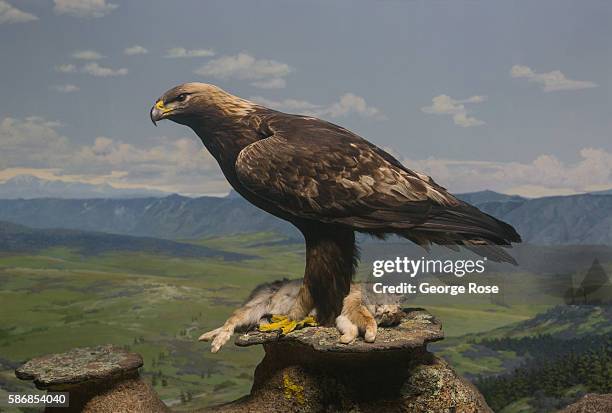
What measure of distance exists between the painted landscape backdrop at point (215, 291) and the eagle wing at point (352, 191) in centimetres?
176

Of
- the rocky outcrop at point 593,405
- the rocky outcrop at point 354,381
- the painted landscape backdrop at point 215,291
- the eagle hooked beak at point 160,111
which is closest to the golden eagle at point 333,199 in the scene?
the rocky outcrop at point 354,381

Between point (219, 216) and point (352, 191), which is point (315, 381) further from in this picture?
point (219, 216)

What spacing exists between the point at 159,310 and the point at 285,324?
11.5ft

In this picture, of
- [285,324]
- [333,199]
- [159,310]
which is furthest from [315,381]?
[159,310]

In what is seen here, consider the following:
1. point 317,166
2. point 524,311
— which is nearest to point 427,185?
point 317,166

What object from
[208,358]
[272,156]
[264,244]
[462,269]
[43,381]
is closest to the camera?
[43,381]

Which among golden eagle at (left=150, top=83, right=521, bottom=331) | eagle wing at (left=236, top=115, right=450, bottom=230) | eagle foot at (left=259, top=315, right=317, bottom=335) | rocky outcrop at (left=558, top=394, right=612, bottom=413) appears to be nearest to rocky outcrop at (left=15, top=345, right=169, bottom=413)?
eagle foot at (left=259, top=315, right=317, bottom=335)

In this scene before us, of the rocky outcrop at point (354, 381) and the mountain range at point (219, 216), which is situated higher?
the mountain range at point (219, 216)

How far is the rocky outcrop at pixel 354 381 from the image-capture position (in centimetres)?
431

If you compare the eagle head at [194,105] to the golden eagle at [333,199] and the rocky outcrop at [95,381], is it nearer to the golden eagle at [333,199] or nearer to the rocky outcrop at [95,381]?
the golden eagle at [333,199]

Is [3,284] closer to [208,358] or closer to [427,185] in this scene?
[208,358]

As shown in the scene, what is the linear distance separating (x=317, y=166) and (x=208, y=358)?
3523 mm

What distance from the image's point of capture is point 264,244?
8492 millimetres

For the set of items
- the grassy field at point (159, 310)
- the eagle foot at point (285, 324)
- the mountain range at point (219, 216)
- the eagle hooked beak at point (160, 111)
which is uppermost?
the eagle hooked beak at point (160, 111)
